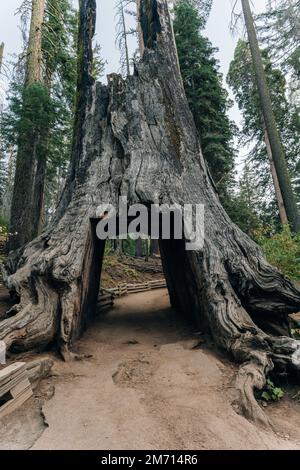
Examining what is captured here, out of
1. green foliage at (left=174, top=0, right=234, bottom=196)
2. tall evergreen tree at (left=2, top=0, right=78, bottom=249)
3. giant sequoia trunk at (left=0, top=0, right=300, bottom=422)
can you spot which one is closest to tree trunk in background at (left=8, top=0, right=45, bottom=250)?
tall evergreen tree at (left=2, top=0, right=78, bottom=249)

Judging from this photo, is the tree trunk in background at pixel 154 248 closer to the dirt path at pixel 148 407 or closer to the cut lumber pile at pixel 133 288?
the cut lumber pile at pixel 133 288

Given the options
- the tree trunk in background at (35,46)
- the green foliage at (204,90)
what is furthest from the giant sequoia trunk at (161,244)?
the green foliage at (204,90)

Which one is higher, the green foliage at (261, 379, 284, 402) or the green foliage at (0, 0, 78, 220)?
the green foliage at (0, 0, 78, 220)

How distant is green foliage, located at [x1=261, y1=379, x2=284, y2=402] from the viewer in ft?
11.0

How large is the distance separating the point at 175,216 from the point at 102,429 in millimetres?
3671

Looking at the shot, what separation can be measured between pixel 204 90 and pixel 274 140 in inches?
185

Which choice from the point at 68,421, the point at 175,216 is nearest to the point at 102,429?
the point at 68,421

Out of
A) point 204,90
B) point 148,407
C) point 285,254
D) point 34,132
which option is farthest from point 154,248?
point 148,407

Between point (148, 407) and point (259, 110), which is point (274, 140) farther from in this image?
point (148, 407)

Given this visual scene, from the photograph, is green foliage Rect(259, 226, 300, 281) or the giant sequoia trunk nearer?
the giant sequoia trunk

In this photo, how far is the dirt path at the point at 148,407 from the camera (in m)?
2.44

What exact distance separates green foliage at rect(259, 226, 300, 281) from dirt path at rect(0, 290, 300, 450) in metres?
4.77

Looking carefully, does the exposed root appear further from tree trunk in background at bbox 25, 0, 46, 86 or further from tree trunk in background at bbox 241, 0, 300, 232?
tree trunk in background at bbox 25, 0, 46, 86

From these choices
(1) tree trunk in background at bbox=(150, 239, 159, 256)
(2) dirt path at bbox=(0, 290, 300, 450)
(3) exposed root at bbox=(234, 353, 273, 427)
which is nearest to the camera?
(2) dirt path at bbox=(0, 290, 300, 450)
